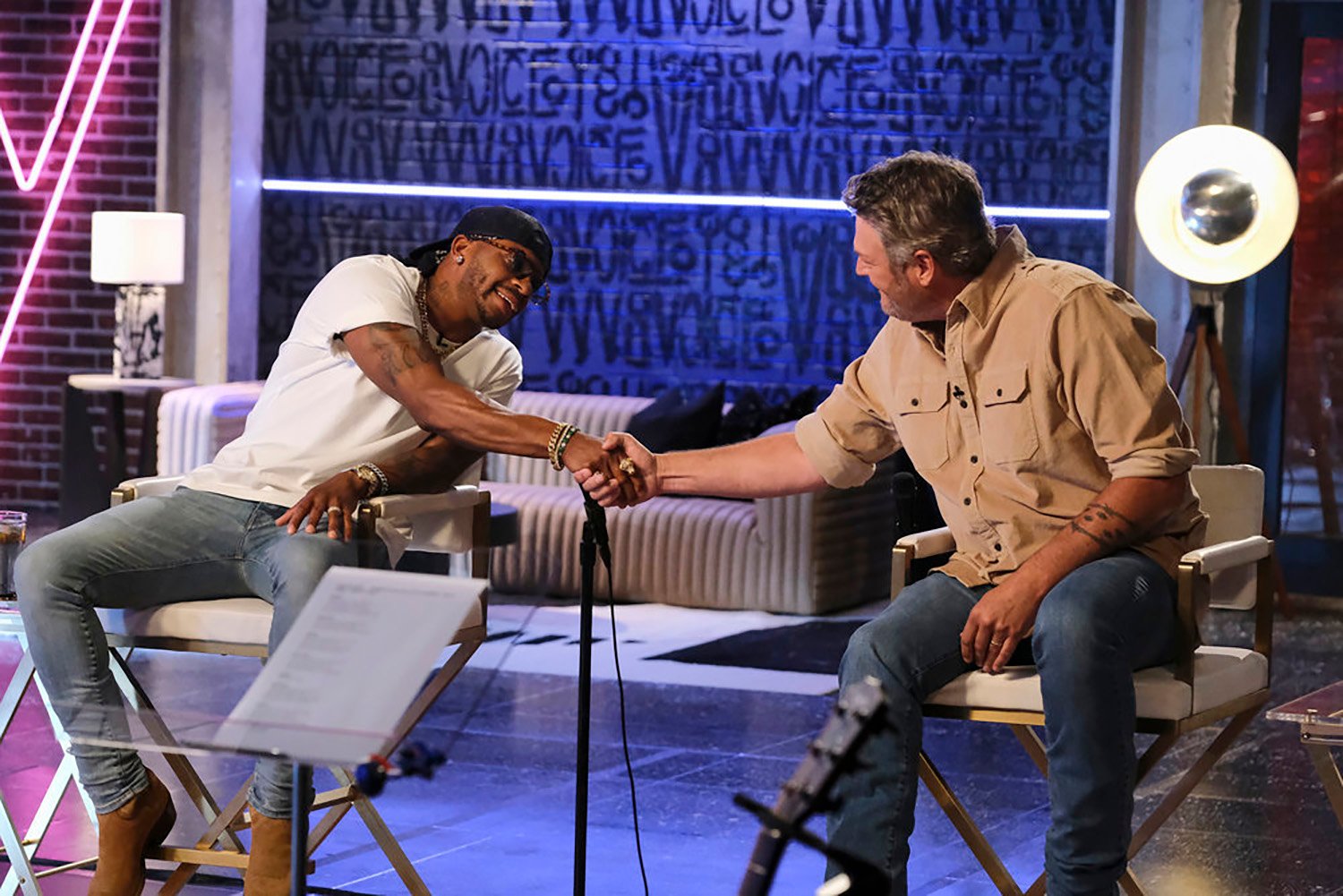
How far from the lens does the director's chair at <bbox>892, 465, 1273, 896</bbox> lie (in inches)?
112

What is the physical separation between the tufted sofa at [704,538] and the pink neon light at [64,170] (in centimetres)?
183

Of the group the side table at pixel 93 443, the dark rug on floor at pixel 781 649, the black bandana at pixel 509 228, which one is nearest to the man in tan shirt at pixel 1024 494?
the black bandana at pixel 509 228

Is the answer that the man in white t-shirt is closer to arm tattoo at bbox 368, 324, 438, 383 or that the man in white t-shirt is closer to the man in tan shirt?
arm tattoo at bbox 368, 324, 438, 383

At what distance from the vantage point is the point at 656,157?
848 centimetres

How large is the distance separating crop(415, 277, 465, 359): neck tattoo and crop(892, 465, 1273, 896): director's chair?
940mm

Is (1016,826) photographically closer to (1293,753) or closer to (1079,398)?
(1293,753)

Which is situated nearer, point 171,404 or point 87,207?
point 171,404

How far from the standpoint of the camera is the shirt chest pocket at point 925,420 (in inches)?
119

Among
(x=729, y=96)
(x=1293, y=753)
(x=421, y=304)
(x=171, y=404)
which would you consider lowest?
(x=1293, y=753)

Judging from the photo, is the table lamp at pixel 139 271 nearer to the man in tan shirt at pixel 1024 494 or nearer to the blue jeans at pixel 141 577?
the blue jeans at pixel 141 577

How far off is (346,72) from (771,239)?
210 centimetres

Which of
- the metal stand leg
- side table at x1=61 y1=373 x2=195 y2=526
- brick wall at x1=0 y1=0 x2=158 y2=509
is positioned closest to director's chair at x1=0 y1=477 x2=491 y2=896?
the metal stand leg

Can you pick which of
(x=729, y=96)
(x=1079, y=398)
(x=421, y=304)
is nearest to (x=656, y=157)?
(x=729, y=96)

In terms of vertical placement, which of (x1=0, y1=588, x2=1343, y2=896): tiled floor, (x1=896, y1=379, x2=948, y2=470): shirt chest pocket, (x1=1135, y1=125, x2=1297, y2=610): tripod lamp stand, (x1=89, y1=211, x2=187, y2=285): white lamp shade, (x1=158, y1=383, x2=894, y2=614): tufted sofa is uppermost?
(x1=1135, y1=125, x2=1297, y2=610): tripod lamp stand
